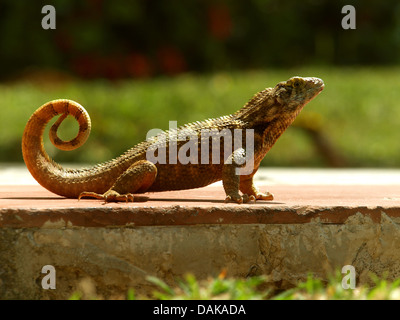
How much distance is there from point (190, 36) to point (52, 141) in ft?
37.1

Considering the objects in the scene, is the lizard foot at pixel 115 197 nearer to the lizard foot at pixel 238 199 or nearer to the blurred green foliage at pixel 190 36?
the lizard foot at pixel 238 199

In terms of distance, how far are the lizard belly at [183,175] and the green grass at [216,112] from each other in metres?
6.08

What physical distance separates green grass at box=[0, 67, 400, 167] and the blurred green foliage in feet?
7.37

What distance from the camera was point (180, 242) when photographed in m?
3.45

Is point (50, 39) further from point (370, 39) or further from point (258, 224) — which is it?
point (258, 224)

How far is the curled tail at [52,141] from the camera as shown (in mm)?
3922

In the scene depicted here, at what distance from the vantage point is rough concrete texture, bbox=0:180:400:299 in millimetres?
3355

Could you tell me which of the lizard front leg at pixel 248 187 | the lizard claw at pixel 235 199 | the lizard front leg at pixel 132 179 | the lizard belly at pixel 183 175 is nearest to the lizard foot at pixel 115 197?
the lizard front leg at pixel 132 179

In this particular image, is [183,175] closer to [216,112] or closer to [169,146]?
[169,146]

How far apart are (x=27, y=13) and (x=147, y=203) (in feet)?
38.3

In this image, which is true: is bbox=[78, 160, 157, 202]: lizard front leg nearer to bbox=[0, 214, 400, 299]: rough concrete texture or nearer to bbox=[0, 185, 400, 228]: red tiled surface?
bbox=[0, 185, 400, 228]: red tiled surface

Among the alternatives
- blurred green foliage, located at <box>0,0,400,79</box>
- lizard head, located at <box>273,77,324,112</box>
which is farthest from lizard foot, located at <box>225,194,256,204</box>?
blurred green foliage, located at <box>0,0,400,79</box>

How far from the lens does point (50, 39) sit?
1487 cm
